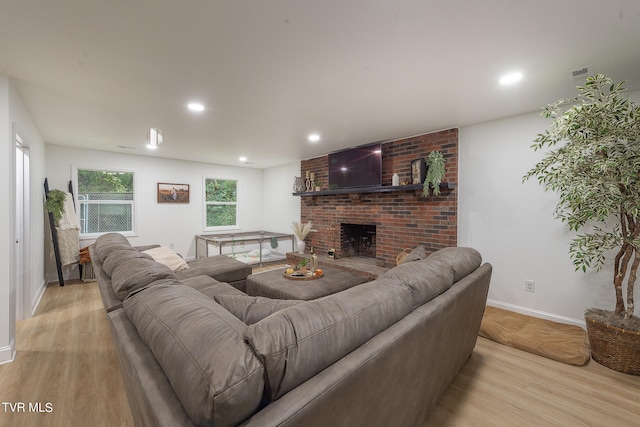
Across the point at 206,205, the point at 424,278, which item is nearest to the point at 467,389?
the point at 424,278

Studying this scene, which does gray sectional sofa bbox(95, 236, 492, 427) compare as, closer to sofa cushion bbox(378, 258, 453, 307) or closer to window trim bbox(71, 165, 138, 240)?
sofa cushion bbox(378, 258, 453, 307)

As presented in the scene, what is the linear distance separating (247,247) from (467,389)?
15.3 feet

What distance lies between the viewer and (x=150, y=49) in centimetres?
176

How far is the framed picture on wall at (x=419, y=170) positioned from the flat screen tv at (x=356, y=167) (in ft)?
1.86

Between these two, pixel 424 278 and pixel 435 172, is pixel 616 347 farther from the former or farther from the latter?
pixel 435 172

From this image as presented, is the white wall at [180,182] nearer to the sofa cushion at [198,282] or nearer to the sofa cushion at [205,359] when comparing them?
the sofa cushion at [198,282]

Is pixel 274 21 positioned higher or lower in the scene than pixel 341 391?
higher

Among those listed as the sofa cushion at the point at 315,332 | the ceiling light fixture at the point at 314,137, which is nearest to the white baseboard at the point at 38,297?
the sofa cushion at the point at 315,332

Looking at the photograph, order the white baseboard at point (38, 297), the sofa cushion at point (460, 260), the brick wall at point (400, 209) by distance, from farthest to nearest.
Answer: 1. the brick wall at point (400, 209)
2. the white baseboard at point (38, 297)
3. the sofa cushion at point (460, 260)

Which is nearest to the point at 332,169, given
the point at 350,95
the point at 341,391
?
the point at 350,95

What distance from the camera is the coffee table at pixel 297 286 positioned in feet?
8.46

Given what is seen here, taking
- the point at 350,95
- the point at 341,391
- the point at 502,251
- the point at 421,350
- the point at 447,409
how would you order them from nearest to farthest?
1. the point at 341,391
2. the point at 421,350
3. the point at 447,409
4. the point at 350,95
5. the point at 502,251

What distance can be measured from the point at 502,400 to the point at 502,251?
6.26 ft

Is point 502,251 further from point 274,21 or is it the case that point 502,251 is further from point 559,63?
point 274,21
